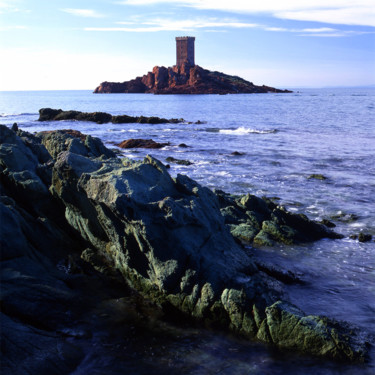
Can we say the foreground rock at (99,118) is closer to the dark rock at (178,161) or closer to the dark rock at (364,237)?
the dark rock at (178,161)

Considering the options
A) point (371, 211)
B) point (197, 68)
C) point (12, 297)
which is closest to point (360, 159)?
point (371, 211)

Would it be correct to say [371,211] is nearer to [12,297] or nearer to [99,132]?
[12,297]

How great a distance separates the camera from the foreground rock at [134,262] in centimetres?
708

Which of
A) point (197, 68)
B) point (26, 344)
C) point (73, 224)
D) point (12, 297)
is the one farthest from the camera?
point (197, 68)

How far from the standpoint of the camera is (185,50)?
552ft

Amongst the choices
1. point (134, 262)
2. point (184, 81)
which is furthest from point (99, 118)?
point (184, 81)

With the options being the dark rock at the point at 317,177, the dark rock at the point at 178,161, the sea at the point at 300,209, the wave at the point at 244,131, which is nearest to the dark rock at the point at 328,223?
the sea at the point at 300,209

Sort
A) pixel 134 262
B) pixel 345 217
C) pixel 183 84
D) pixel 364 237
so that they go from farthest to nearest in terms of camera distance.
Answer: pixel 183 84
pixel 345 217
pixel 364 237
pixel 134 262

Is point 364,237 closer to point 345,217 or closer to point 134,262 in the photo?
point 345,217

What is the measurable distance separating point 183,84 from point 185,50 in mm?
15842

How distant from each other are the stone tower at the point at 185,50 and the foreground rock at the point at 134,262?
164m

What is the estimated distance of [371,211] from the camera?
15727mm

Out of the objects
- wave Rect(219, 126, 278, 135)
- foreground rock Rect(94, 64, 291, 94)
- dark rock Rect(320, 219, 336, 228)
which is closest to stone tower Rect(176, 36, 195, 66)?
foreground rock Rect(94, 64, 291, 94)

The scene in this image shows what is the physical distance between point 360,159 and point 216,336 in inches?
909
